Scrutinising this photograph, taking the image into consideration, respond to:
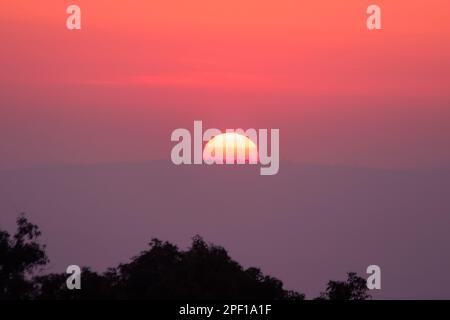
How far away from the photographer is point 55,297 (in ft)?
107

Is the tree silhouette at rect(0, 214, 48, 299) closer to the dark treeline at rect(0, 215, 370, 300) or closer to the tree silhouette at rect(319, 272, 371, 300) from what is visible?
the dark treeline at rect(0, 215, 370, 300)

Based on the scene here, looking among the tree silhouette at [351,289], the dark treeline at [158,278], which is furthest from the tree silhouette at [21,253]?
the tree silhouette at [351,289]

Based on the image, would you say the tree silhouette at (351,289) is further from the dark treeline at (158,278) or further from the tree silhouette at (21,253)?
the tree silhouette at (21,253)

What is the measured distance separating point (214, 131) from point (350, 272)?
11.6 meters

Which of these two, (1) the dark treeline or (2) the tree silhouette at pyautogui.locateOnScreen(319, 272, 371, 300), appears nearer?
(1) the dark treeline

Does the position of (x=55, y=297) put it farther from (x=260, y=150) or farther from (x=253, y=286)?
(x=260, y=150)

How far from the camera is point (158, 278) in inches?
1368

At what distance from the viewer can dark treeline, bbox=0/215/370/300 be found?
33625 mm

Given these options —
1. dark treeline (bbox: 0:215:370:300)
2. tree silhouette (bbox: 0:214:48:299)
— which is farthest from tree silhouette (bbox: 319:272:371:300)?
tree silhouette (bbox: 0:214:48:299)

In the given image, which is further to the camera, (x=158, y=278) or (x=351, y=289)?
(x=351, y=289)

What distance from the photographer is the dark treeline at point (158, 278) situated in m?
33.6

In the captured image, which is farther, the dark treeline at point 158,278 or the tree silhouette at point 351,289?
the tree silhouette at point 351,289

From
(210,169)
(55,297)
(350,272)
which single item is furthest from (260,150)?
(210,169)
